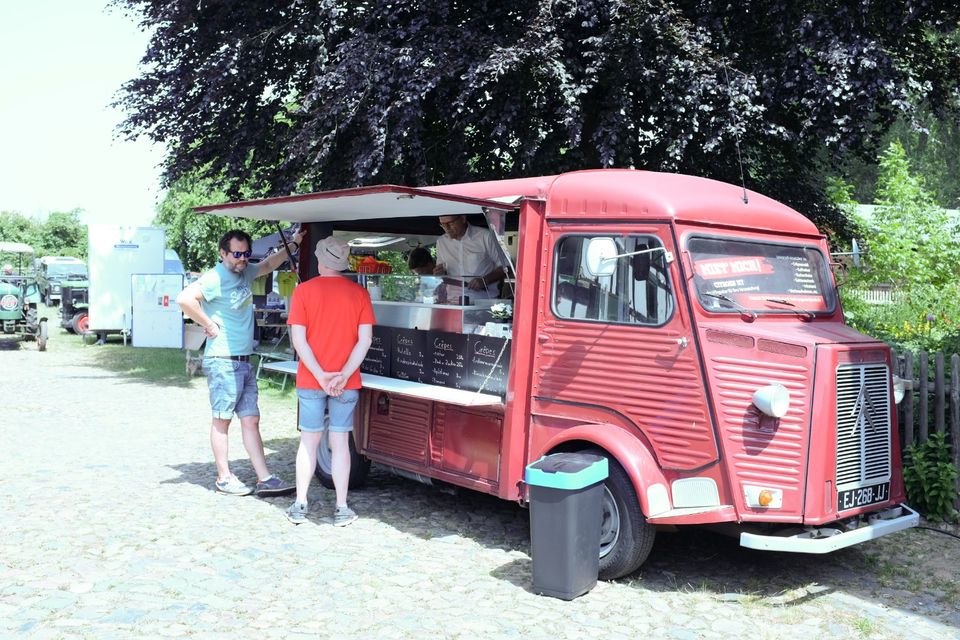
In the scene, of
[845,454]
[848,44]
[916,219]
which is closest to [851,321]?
[848,44]

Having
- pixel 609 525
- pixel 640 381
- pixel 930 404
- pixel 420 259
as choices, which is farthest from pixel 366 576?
pixel 930 404

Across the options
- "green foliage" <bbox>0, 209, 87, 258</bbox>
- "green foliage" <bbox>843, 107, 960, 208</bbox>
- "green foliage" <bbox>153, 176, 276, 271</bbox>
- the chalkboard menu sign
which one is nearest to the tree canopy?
the chalkboard menu sign

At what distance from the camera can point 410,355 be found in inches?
289

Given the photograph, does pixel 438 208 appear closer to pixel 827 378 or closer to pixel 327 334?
pixel 327 334

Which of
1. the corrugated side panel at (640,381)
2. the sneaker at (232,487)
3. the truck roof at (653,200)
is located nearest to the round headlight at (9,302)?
the sneaker at (232,487)

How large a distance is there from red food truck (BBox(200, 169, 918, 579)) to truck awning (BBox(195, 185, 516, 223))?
0.11 ft

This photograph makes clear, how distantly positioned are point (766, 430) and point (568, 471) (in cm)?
111

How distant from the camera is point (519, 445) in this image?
6.15m

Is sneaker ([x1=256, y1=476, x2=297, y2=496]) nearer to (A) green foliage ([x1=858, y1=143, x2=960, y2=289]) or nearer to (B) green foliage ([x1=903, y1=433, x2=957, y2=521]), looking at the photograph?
(B) green foliage ([x1=903, y1=433, x2=957, y2=521])

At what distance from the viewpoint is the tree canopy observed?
39.1 ft

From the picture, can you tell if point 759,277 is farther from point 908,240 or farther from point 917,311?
point 908,240

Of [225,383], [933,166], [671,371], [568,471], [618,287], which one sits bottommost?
[568,471]

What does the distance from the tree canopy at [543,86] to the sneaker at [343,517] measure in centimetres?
678

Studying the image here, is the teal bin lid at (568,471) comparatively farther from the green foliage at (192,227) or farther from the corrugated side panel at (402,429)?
the green foliage at (192,227)
